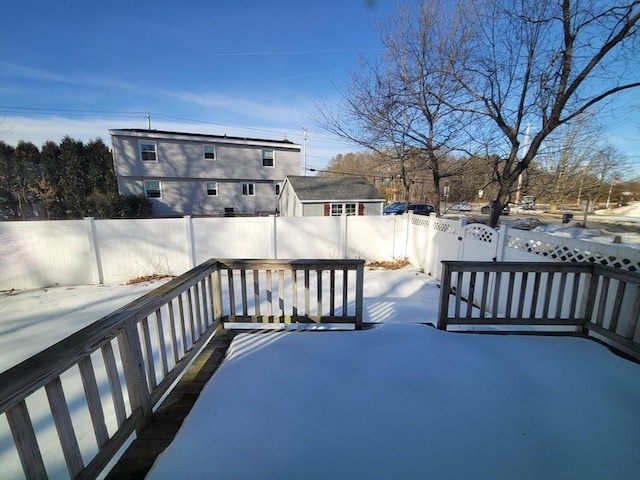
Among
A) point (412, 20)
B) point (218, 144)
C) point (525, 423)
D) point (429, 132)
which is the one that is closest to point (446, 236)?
point (429, 132)

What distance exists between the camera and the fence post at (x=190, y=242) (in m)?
6.77

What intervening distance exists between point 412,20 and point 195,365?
850 cm

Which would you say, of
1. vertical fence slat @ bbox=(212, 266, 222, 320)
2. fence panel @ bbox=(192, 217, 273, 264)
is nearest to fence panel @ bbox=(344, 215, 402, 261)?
fence panel @ bbox=(192, 217, 273, 264)

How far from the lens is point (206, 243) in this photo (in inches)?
276

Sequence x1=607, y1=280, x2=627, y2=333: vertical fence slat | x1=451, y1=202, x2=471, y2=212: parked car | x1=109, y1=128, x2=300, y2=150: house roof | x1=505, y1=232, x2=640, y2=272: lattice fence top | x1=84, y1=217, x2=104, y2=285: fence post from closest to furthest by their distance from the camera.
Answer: x1=607, y1=280, x2=627, y2=333: vertical fence slat
x1=505, y1=232, x2=640, y2=272: lattice fence top
x1=84, y1=217, x2=104, y2=285: fence post
x1=451, y1=202, x2=471, y2=212: parked car
x1=109, y1=128, x2=300, y2=150: house roof

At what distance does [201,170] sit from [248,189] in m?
2.98

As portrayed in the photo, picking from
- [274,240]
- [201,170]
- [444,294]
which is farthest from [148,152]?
[444,294]

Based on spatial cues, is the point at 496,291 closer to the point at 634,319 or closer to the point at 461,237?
the point at 634,319

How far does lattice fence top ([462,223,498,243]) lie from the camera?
182 inches

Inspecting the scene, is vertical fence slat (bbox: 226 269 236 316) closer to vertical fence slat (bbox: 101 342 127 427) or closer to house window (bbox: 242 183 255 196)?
vertical fence slat (bbox: 101 342 127 427)

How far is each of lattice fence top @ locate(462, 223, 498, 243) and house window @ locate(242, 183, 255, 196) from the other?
48.7ft

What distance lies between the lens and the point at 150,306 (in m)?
1.73

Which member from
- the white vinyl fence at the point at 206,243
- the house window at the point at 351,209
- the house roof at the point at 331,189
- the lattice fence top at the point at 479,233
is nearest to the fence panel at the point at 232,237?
the white vinyl fence at the point at 206,243

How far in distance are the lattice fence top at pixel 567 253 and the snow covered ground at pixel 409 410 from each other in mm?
857
